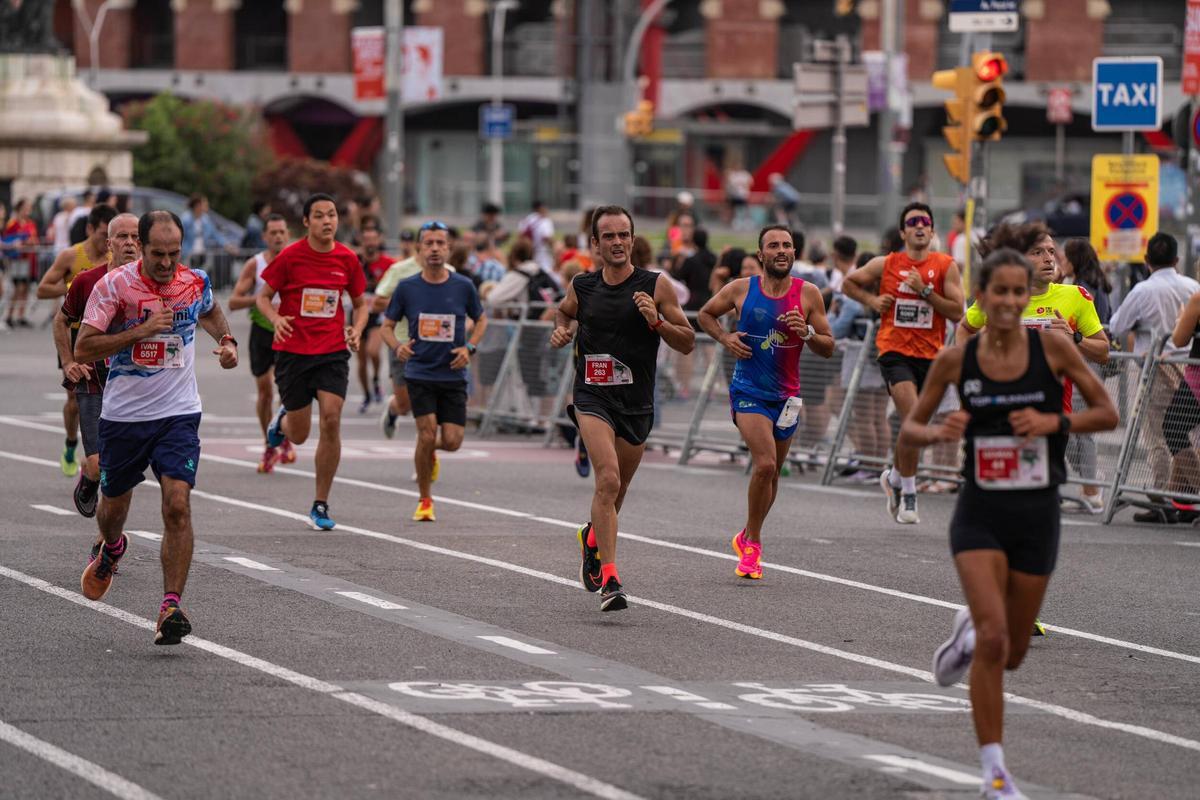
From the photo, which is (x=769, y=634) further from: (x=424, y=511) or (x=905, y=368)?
(x=424, y=511)

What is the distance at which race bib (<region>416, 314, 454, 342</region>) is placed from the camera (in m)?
14.9

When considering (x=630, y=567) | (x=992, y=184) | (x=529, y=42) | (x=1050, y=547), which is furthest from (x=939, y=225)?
(x=1050, y=547)

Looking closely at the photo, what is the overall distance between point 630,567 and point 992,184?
195ft

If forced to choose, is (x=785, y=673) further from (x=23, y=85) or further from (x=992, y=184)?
(x=992, y=184)

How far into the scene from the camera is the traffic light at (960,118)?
871 inches

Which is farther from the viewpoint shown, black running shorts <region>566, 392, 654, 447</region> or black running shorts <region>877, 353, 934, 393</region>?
black running shorts <region>877, 353, 934, 393</region>

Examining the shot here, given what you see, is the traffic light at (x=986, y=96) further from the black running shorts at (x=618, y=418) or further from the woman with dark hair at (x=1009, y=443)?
the woman with dark hair at (x=1009, y=443)

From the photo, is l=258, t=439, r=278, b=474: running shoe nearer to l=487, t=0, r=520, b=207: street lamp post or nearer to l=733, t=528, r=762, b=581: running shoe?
l=733, t=528, r=762, b=581: running shoe

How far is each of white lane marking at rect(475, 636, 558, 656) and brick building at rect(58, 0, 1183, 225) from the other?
Answer: 58131mm

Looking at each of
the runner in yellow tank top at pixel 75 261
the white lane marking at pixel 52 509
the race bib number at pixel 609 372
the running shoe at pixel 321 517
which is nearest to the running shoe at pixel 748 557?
the race bib number at pixel 609 372

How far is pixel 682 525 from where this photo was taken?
15188 mm

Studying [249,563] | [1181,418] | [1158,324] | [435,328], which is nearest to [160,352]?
[249,563]

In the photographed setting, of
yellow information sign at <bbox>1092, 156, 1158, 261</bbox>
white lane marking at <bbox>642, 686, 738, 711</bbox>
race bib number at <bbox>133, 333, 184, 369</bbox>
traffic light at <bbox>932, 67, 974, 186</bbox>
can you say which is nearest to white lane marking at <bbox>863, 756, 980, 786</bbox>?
white lane marking at <bbox>642, 686, 738, 711</bbox>

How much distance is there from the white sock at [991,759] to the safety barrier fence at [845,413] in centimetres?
861
